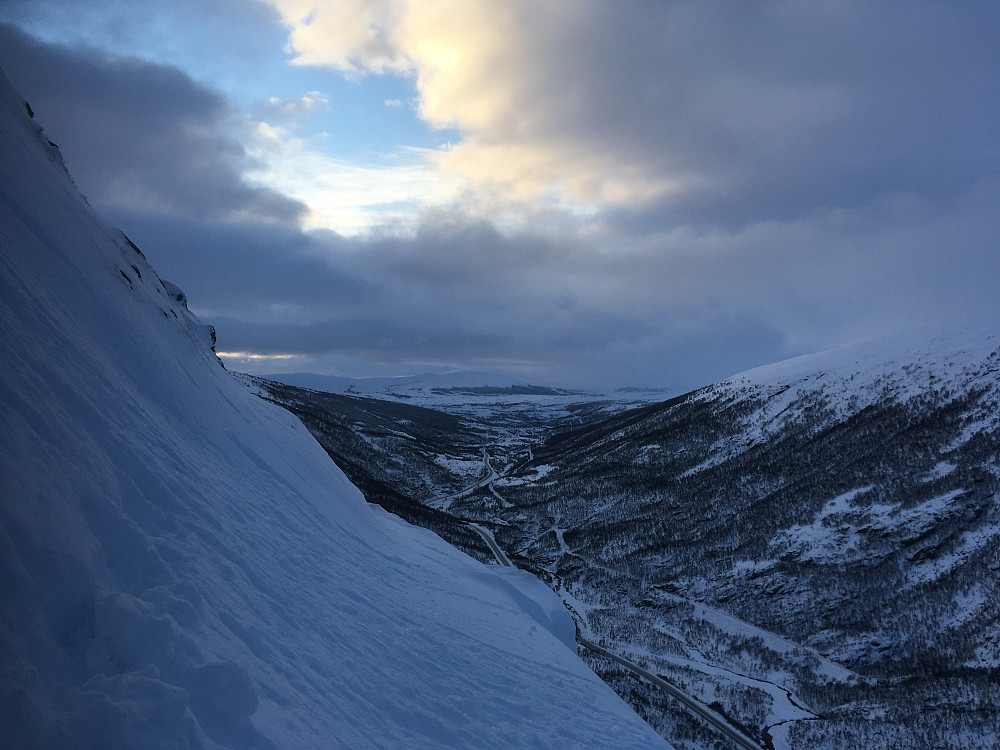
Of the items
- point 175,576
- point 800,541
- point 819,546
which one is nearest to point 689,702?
point 819,546

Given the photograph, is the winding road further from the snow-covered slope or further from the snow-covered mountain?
the snow-covered slope

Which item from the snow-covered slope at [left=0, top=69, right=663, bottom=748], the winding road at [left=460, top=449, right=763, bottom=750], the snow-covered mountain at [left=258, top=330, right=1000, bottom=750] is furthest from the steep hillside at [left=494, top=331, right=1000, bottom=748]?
the snow-covered slope at [left=0, top=69, right=663, bottom=748]

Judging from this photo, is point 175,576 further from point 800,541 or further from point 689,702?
point 800,541

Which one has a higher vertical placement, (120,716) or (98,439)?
(98,439)

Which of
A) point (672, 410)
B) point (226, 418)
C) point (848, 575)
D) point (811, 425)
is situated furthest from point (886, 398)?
point (226, 418)

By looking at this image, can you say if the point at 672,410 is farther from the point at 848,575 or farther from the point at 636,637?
the point at 636,637

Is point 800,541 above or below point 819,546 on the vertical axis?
below
